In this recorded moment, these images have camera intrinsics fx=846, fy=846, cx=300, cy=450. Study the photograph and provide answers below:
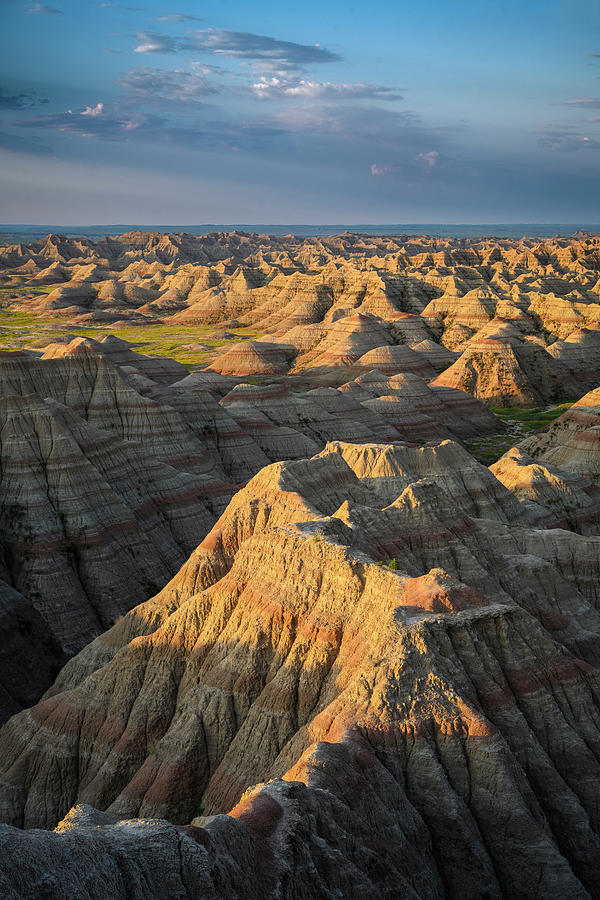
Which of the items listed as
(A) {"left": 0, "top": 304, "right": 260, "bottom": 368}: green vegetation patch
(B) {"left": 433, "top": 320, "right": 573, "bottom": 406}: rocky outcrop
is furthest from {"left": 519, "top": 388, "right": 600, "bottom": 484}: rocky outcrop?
(A) {"left": 0, "top": 304, "right": 260, "bottom": 368}: green vegetation patch

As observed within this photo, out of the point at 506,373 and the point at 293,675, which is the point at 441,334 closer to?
the point at 506,373

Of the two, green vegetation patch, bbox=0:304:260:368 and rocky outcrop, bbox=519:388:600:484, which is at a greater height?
green vegetation patch, bbox=0:304:260:368

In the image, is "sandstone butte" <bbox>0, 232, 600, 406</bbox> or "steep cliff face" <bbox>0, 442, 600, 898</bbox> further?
"sandstone butte" <bbox>0, 232, 600, 406</bbox>

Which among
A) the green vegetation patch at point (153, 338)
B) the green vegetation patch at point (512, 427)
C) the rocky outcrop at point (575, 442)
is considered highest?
the green vegetation patch at point (153, 338)

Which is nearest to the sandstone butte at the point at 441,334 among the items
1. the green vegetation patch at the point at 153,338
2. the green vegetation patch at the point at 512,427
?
the green vegetation patch at the point at 512,427

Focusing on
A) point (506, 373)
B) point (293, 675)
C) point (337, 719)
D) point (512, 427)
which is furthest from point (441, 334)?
point (337, 719)

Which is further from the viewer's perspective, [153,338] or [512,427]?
[153,338]

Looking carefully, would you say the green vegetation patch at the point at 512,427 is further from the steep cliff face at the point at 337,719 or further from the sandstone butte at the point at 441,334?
the steep cliff face at the point at 337,719

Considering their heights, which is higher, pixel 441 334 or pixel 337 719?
pixel 441 334

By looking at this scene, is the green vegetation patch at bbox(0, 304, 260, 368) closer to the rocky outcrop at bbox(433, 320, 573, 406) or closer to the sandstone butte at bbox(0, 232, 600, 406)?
the sandstone butte at bbox(0, 232, 600, 406)
